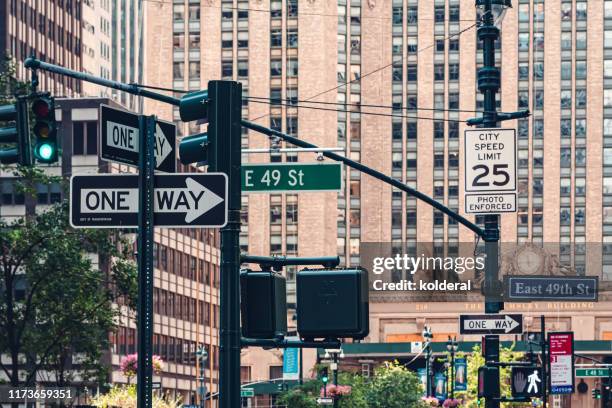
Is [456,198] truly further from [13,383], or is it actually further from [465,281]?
[13,383]

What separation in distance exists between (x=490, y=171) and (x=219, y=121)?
11.2m

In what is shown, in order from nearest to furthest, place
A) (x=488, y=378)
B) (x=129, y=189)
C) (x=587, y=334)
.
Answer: (x=129, y=189) < (x=488, y=378) < (x=587, y=334)

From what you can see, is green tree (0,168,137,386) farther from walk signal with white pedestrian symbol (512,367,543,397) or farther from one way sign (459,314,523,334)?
one way sign (459,314,523,334)

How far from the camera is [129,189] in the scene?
473 inches

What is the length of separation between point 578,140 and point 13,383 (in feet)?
382

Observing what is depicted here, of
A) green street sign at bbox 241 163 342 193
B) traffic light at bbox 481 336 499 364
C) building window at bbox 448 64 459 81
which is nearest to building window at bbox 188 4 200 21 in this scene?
building window at bbox 448 64 459 81

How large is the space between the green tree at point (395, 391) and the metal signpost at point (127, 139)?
3544 inches

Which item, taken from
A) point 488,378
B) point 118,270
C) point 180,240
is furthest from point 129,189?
point 180,240

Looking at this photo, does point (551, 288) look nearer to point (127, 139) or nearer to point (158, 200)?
point (127, 139)

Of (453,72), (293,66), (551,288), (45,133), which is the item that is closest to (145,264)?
(45,133)

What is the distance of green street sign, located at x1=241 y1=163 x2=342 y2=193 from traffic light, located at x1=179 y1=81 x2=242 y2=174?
2023 millimetres

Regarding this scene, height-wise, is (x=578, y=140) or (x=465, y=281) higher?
(x=578, y=140)

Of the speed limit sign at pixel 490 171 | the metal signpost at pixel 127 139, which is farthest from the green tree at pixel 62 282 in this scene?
the metal signpost at pixel 127 139

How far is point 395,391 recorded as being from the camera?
102562 mm
